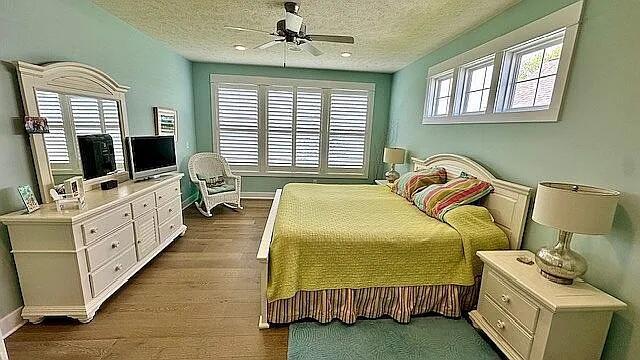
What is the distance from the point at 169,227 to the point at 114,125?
1254 mm

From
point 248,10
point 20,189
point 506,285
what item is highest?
point 248,10

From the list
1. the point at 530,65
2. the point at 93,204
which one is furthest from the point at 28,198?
the point at 530,65

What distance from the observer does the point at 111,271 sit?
7.41ft

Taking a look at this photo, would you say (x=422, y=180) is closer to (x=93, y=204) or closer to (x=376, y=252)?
(x=376, y=252)

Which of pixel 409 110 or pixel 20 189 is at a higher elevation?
pixel 409 110

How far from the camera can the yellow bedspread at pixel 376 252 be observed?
2.00m

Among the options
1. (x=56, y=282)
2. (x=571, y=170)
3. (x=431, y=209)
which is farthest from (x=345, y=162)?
(x=56, y=282)

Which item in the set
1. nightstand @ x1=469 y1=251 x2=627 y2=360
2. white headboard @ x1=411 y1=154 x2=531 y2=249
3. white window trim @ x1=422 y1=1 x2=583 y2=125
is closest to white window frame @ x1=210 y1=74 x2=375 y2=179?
white window trim @ x1=422 y1=1 x2=583 y2=125

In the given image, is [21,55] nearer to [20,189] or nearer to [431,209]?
[20,189]

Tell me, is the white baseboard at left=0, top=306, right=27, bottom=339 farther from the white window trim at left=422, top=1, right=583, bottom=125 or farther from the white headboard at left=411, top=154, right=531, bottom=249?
the white window trim at left=422, top=1, right=583, bottom=125

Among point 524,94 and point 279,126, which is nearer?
point 524,94

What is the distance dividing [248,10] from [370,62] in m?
2.43

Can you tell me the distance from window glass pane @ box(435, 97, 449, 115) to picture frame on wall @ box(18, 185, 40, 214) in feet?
13.2

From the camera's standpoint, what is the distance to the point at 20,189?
1855 millimetres
